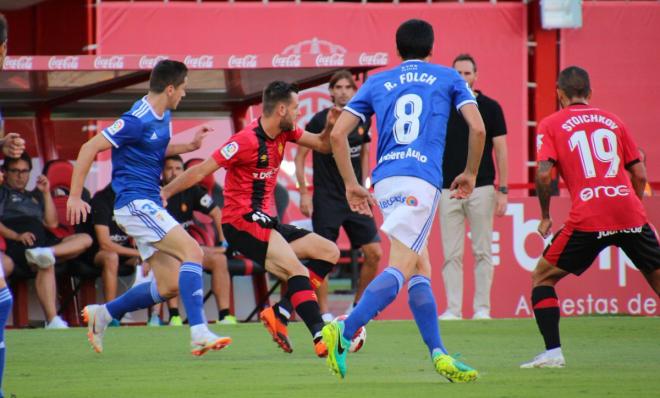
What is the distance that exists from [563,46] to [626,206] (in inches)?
482

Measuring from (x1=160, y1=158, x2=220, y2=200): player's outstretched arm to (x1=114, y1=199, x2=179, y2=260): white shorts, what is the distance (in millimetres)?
136

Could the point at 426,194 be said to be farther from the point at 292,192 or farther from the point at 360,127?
the point at 292,192

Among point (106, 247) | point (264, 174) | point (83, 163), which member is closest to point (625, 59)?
Answer: point (106, 247)

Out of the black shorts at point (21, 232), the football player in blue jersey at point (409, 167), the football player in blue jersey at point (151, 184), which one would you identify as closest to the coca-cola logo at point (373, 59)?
the black shorts at point (21, 232)

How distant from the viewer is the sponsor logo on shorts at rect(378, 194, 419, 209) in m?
7.59

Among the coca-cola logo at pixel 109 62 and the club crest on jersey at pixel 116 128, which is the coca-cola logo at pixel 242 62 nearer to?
the coca-cola logo at pixel 109 62

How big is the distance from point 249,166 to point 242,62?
4418 millimetres

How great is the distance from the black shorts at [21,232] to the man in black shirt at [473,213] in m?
4.36

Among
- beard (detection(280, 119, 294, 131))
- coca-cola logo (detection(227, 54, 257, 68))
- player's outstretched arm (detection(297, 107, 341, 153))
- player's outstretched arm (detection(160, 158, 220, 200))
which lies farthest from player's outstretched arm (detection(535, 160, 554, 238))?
coca-cola logo (detection(227, 54, 257, 68))

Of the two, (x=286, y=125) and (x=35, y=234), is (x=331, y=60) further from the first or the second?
(x=286, y=125)

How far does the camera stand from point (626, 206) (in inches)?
338

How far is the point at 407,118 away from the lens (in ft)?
25.4

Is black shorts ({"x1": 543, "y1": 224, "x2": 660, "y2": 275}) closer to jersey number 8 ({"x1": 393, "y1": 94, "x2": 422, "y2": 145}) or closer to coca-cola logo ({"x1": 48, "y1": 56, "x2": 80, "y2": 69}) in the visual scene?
jersey number 8 ({"x1": 393, "y1": 94, "x2": 422, "y2": 145})

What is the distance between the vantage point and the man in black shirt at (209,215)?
14.0 metres
